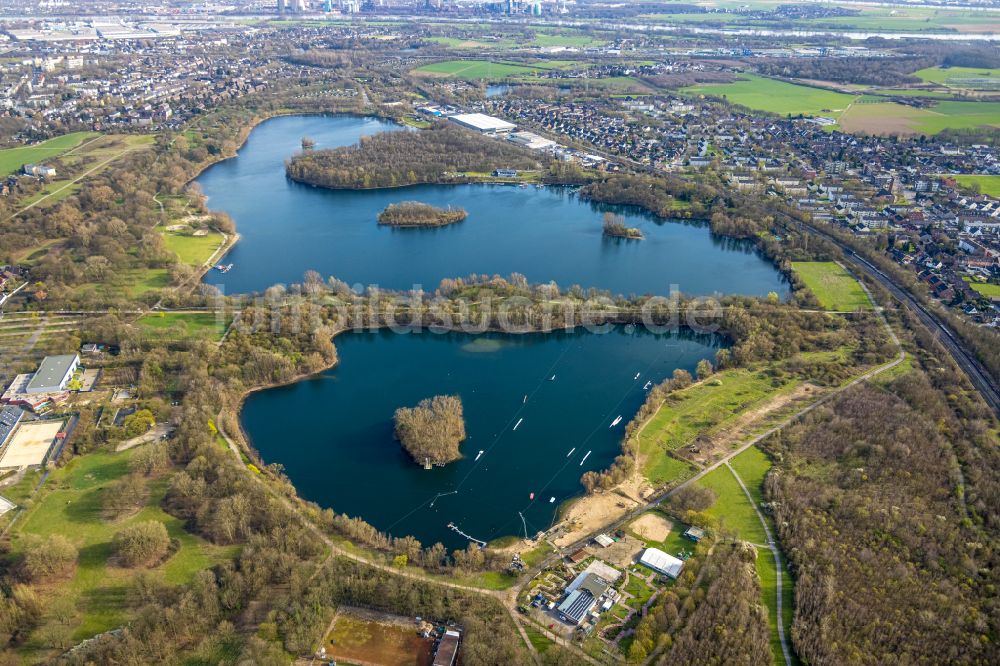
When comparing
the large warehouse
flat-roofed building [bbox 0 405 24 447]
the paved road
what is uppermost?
the large warehouse

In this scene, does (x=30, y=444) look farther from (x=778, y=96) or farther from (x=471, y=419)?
(x=778, y=96)

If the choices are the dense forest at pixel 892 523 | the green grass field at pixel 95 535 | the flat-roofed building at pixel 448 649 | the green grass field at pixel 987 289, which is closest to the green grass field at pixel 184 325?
the green grass field at pixel 95 535

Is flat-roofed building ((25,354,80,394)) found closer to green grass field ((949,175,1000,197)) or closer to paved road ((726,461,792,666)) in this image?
paved road ((726,461,792,666))

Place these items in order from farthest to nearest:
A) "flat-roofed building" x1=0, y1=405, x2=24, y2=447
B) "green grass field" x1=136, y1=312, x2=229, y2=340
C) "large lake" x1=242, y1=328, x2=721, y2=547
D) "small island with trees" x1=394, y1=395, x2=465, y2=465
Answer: "green grass field" x1=136, y1=312, x2=229, y2=340, "flat-roofed building" x1=0, y1=405, x2=24, y2=447, "small island with trees" x1=394, y1=395, x2=465, y2=465, "large lake" x1=242, y1=328, x2=721, y2=547

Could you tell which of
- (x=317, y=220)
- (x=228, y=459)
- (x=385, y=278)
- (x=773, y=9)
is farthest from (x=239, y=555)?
(x=773, y=9)

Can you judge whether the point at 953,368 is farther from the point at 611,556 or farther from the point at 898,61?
the point at 898,61

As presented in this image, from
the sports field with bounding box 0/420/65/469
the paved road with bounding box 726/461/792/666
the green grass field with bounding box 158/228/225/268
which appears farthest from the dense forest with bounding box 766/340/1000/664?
the green grass field with bounding box 158/228/225/268
